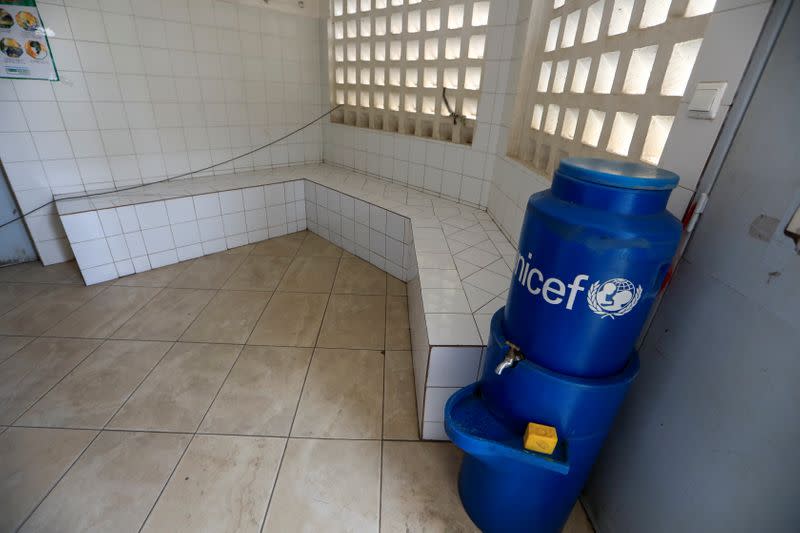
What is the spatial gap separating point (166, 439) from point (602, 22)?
7.89 ft

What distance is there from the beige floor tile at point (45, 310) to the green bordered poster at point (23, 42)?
55.6 inches

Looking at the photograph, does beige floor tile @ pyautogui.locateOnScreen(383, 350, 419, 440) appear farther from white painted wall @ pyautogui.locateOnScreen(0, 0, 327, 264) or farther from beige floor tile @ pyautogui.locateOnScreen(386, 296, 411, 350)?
white painted wall @ pyautogui.locateOnScreen(0, 0, 327, 264)

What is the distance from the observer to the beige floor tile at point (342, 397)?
154 centimetres

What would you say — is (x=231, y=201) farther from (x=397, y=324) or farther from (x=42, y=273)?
(x=397, y=324)

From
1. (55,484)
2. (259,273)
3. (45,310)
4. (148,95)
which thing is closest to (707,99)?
(55,484)

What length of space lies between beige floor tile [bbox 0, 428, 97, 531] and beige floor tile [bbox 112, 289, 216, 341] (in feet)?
2.04

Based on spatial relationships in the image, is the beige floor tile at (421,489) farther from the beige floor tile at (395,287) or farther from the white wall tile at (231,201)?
the white wall tile at (231,201)

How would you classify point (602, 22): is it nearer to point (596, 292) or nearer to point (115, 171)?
point (596, 292)

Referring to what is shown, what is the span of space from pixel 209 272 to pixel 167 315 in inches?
22.5

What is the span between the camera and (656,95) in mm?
1123

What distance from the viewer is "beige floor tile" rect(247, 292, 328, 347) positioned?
2.05 meters

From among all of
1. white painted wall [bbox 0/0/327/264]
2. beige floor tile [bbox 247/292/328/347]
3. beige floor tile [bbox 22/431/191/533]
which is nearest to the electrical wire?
white painted wall [bbox 0/0/327/264]

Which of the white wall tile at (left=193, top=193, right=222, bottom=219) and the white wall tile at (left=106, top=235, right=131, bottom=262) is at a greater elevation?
the white wall tile at (left=193, top=193, right=222, bottom=219)

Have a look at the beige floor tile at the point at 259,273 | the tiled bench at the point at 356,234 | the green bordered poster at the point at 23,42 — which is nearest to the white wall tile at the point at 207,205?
the tiled bench at the point at 356,234
